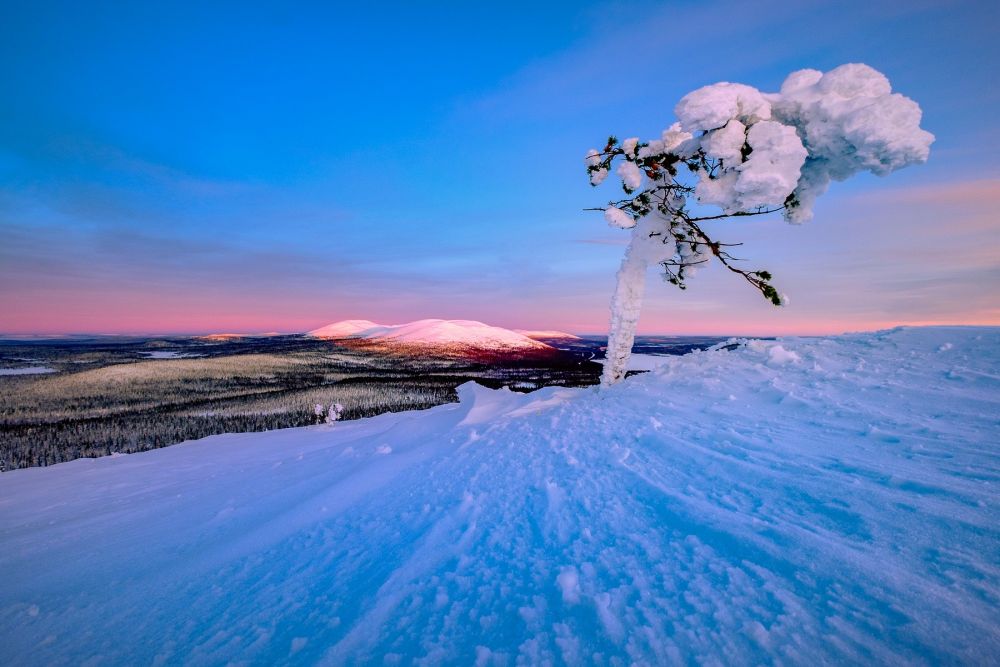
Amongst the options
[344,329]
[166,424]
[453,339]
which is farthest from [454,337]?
[166,424]

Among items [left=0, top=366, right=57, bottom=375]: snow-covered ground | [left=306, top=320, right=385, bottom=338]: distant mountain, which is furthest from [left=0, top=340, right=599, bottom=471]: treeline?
[left=306, top=320, right=385, bottom=338]: distant mountain

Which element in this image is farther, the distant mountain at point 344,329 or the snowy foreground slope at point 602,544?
the distant mountain at point 344,329

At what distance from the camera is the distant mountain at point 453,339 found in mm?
75419

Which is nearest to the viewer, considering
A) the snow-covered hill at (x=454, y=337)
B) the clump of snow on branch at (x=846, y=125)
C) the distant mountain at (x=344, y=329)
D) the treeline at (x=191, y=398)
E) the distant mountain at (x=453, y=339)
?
the clump of snow on branch at (x=846, y=125)

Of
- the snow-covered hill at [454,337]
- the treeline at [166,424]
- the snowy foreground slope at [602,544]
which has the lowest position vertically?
the treeline at [166,424]

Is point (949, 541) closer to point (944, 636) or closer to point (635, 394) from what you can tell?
point (944, 636)

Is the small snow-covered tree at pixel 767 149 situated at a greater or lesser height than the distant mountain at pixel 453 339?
greater

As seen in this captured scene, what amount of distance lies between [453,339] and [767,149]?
76.9m

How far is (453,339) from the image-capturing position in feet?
269

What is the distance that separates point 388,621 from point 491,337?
83.0 meters

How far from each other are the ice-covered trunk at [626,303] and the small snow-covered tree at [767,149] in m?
0.48

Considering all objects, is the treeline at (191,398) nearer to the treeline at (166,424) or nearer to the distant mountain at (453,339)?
the treeline at (166,424)

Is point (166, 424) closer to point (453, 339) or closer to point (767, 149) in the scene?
point (767, 149)

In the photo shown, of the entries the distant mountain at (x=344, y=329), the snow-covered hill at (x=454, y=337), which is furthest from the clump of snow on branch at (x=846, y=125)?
the distant mountain at (x=344, y=329)
